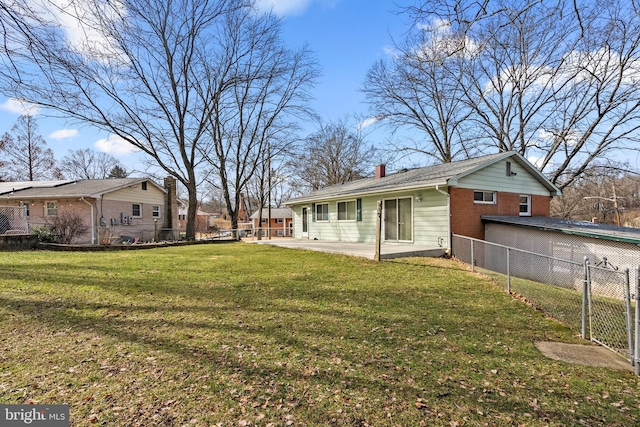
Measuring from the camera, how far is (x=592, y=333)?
14.0 ft

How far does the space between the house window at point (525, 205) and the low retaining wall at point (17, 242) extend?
2006 centimetres

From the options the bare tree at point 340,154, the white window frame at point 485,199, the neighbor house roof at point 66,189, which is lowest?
the white window frame at point 485,199

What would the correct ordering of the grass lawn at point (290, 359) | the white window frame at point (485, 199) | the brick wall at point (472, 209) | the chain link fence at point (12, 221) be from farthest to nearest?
the chain link fence at point (12, 221) → the white window frame at point (485, 199) → the brick wall at point (472, 209) → the grass lawn at point (290, 359)

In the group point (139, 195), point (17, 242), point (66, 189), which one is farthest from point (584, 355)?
point (66, 189)

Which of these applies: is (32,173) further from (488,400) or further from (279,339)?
(488,400)

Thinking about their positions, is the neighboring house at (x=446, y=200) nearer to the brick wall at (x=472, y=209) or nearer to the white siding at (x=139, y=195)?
the brick wall at (x=472, y=209)

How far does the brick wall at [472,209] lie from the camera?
36.9 ft

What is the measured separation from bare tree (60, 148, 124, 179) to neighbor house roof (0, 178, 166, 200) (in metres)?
19.3

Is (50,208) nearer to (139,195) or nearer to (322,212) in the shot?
(139,195)

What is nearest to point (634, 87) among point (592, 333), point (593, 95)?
point (593, 95)

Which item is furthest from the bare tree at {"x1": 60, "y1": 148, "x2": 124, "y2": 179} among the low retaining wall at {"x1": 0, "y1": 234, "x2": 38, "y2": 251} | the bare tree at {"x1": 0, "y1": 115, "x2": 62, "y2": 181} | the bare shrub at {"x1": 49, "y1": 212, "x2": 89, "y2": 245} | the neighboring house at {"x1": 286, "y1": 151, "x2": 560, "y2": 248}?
the neighboring house at {"x1": 286, "y1": 151, "x2": 560, "y2": 248}

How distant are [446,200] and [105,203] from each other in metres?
20.0

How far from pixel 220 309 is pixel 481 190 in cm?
1088

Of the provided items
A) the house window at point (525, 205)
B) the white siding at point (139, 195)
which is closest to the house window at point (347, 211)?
the house window at point (525, 205)
